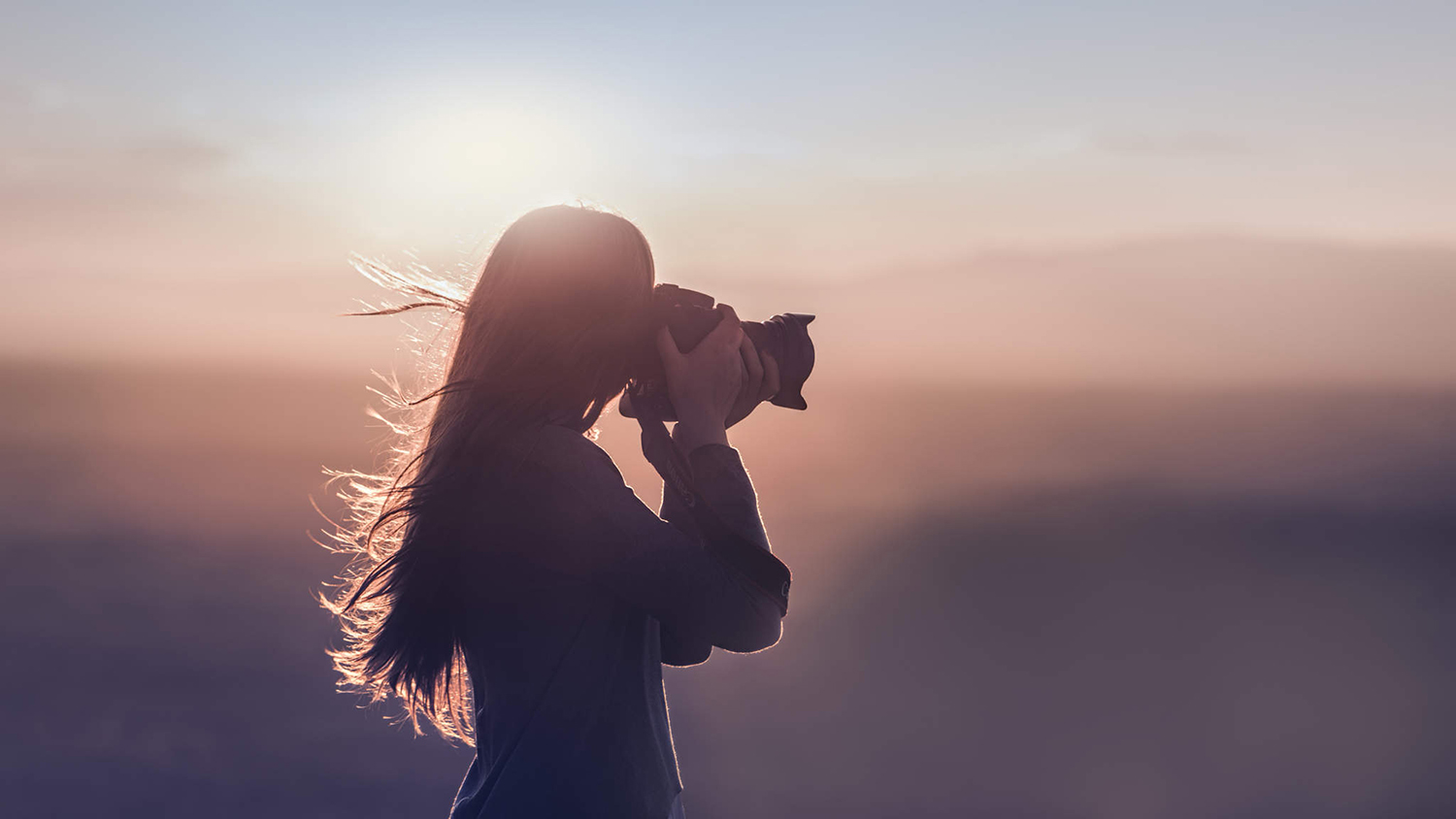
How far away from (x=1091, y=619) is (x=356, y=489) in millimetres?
67133

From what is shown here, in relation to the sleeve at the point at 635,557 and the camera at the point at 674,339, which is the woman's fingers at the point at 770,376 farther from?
the sleeve at the point at 635,557

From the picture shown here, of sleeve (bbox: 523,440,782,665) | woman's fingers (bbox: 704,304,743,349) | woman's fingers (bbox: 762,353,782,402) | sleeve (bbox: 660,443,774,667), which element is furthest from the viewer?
woman's fingers (bbox: 762,353,782,402)

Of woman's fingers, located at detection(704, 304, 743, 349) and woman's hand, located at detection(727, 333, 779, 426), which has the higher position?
woman's fingers, located at detection(704, 304, 743, 349)

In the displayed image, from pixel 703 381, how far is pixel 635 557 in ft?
1.19

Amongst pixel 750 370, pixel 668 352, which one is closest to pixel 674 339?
pixel 668 352

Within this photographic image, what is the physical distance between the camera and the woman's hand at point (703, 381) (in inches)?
53.8

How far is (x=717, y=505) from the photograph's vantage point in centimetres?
129

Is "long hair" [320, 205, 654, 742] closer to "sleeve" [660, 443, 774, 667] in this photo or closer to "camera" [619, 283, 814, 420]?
"camera" [619, 283, 814, 420]

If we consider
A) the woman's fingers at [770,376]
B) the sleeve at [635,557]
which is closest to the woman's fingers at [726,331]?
the woman's fingers at [770,376]

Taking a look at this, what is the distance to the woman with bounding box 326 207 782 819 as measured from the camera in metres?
1.16

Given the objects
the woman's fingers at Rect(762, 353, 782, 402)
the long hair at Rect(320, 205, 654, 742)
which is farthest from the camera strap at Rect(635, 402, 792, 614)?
the woman's fingers at Rect(762, 353, 782, 402)

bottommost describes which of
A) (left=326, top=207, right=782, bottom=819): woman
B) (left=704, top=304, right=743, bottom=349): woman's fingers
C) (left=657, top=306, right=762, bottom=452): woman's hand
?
(left=326, top=207, right=782, bottom=819): woman

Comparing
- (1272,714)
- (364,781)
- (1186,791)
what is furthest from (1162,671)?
(364,781)

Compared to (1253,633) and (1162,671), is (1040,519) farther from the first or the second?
(1162,671)
